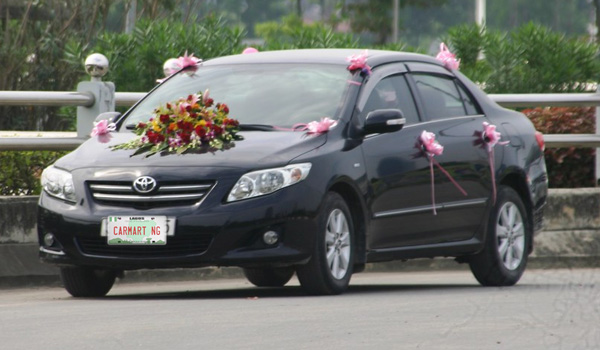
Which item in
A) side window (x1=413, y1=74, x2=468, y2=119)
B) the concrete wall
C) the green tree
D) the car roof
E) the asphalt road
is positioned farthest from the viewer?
the green tree

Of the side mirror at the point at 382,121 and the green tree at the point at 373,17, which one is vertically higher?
the side mirror at the point at 382,121

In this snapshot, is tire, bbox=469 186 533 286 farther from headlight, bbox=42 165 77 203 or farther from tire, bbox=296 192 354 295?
headlight, bbox=42 165 77 203

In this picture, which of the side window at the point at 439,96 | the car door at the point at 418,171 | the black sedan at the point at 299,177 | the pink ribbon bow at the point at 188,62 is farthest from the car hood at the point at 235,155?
the side window at the point at 439,96

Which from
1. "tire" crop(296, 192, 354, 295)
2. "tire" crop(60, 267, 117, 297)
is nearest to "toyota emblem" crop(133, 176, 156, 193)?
"tire" crop(60, 267, 117, 297)

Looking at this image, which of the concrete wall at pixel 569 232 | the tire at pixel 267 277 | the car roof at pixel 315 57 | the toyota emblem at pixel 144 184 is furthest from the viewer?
the concrete wall at pixel 569 232

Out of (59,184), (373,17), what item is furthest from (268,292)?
(373,17)

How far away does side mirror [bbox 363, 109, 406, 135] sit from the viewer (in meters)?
11.0

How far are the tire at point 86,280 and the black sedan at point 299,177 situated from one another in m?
0.01

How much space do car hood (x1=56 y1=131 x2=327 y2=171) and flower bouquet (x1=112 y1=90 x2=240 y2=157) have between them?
0.07 meters

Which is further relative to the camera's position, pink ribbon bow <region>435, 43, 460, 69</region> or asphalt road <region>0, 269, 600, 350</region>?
pink ribbon bow <region>435, 43, 460, 69</region>

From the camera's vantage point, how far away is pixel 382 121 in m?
11.0

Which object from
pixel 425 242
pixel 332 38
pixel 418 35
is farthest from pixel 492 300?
pixel 418 35

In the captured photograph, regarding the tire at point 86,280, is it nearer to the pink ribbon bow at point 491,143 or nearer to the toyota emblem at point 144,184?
the toyota emblem at point 144,184

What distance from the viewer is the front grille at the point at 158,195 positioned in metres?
10.2
